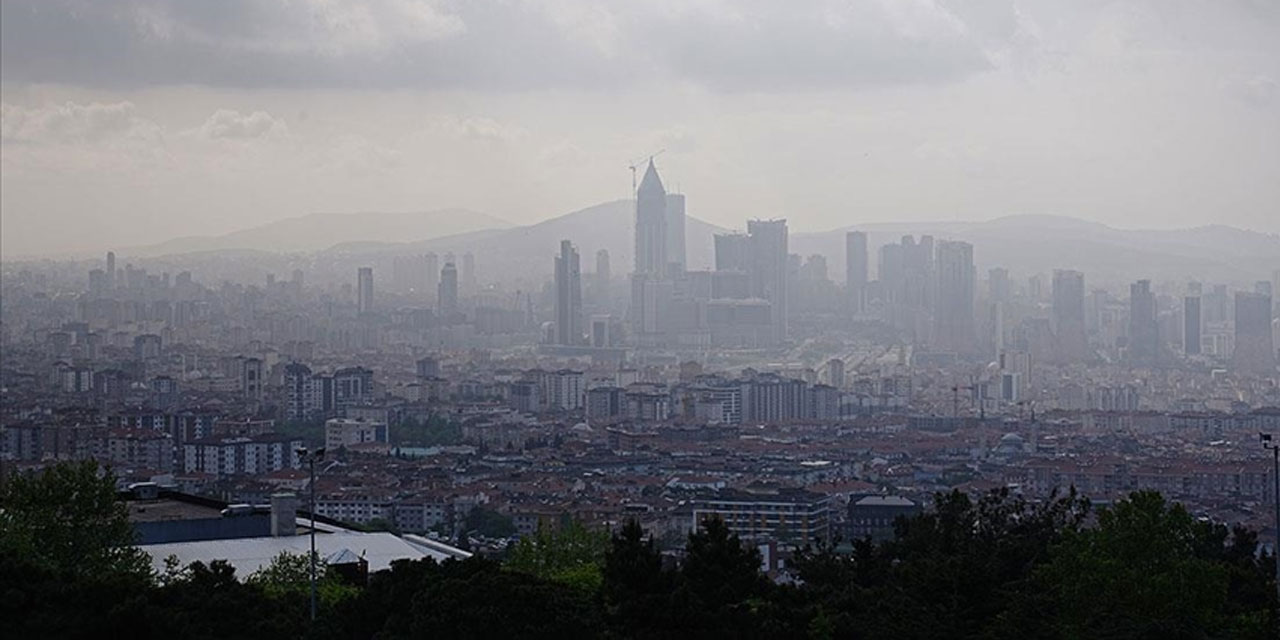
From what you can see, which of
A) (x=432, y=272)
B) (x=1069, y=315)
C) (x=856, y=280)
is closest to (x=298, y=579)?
(x=1069, y=315)

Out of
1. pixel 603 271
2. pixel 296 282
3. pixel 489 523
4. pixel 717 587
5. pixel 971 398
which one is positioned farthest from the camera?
pixel 603 271

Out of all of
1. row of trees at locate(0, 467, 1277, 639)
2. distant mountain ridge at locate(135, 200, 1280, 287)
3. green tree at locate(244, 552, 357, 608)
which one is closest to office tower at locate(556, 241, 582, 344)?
distant mountain ridge at locate(135, 200, 1280, 287)

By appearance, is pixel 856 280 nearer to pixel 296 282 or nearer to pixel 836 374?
pixel 836 374

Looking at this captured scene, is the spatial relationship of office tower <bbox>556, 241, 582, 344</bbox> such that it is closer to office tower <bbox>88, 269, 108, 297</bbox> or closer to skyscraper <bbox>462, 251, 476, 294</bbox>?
skyscraper <bbox>462, 251, 476, 294</bbox>

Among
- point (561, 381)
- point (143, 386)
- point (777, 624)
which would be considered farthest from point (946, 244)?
point (777, 624)

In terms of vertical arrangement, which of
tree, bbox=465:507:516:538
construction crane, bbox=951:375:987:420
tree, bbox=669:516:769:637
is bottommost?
tree, bbox=465:507:516:538
